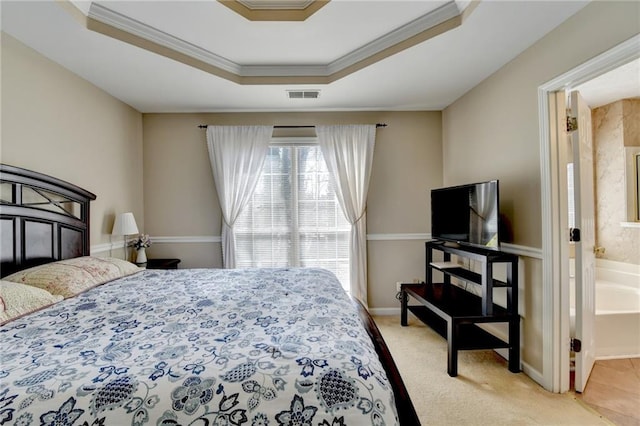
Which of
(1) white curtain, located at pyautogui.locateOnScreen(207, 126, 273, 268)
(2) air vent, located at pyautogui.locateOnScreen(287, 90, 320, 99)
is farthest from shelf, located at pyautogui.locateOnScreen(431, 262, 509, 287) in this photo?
(1) white curtain, located at pyautogui.locateOnScreen(207, 126, 273, 268)

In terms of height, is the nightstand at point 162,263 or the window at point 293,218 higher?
the window at point 293,218

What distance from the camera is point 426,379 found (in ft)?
7.72

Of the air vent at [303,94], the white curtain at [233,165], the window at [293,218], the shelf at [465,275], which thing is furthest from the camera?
the window at [293,218]

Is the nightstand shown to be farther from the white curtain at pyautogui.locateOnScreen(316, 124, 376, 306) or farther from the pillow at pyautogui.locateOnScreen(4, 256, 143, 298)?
the white curtain at pyautogui.locateOnScreen(316, 124, 376, 306)

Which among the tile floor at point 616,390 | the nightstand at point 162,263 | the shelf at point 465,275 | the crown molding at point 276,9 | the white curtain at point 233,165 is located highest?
the crown molding at point 276,9

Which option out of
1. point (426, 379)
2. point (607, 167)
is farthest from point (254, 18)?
point (607, 167)

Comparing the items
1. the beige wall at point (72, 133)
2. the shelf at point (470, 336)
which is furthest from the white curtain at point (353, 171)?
the beige wall at point (72, 133)

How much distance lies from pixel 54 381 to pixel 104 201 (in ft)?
8.37

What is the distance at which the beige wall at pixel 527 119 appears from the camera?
1.77 meters

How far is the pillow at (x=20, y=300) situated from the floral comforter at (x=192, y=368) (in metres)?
0.06

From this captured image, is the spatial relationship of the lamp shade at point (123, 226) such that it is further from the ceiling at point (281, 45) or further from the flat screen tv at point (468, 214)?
the flat screen tv at point (468, 214)

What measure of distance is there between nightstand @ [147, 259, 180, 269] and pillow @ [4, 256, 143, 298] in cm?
102

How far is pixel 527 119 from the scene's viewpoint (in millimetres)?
2352

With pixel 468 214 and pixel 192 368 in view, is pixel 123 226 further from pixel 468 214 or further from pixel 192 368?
pixel 468 214
